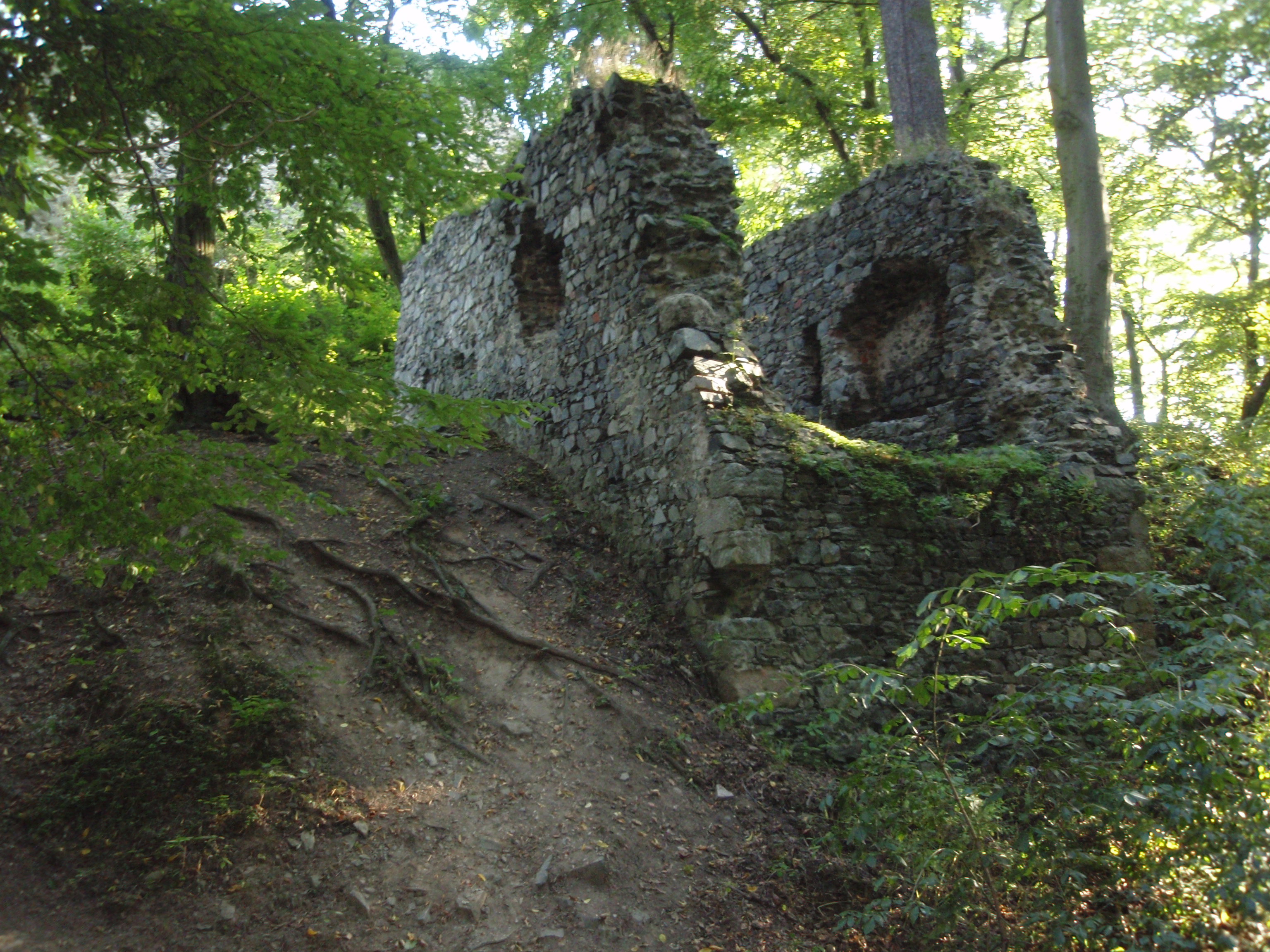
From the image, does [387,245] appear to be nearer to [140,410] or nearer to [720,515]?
[720,515]

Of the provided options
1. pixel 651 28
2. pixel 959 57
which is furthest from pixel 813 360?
pixel 959 57

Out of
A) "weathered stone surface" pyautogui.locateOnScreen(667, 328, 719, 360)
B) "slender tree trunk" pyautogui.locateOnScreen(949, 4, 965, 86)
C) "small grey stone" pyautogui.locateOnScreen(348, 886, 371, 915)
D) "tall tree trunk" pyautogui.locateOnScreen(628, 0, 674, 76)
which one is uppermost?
"slender tree trunk" pyautogui.locateOnScreen(949, 4, 965, 86)

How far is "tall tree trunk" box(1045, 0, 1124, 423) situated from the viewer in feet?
33.2

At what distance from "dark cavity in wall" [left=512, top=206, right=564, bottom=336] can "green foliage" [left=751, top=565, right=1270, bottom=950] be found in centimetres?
583

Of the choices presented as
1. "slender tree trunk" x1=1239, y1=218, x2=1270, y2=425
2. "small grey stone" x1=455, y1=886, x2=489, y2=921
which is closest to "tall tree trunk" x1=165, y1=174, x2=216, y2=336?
"small grey stone" x1=455, y1=886, x2=489, y2=921

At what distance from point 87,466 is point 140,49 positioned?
203cm

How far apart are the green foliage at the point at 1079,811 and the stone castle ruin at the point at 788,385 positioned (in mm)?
1614

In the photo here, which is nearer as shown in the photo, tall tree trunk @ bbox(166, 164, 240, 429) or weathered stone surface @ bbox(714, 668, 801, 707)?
tall tree trunk @ bbox(166, 164, 240, 429)

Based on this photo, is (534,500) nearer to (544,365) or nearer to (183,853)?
(544,365)

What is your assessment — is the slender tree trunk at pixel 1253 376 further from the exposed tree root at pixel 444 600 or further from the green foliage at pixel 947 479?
the exposed tree root at pixel 444 600

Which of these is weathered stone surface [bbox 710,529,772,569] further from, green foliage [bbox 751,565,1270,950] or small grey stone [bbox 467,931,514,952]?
small grey stone [bbox 467,931,514,952]

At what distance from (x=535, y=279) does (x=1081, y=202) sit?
6712 mm

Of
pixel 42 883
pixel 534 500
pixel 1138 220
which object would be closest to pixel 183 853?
pixel 42 883

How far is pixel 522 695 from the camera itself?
18.1ft
